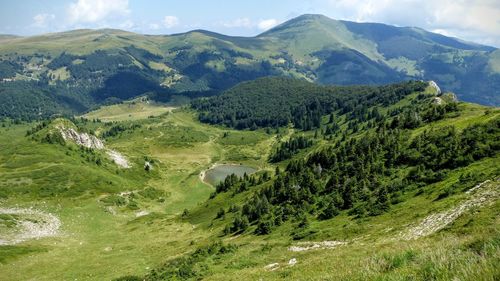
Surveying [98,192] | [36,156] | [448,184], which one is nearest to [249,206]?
[448,184]

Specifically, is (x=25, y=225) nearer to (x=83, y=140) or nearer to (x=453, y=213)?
(x=83, y=140)

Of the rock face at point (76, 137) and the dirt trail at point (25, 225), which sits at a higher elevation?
the rock face at point (76, 137)

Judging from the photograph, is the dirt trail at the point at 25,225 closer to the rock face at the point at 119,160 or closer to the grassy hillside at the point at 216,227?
the grassy hillside at the point at 216,227

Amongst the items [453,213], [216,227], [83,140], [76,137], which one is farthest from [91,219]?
[453,213]

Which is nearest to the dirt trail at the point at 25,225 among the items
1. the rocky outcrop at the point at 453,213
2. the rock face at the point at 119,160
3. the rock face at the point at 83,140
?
the rock face at the point at 119,160

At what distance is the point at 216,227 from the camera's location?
94625mm

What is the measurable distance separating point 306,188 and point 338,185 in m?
7.14

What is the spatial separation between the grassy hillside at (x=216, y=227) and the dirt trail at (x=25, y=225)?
1169 mm

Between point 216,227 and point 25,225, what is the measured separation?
165 ft

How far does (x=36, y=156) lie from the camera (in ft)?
521

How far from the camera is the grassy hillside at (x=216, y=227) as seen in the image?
1489cm

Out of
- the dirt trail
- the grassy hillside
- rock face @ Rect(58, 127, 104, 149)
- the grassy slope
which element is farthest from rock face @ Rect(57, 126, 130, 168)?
the dirt trail

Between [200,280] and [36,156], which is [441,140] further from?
[36,156]

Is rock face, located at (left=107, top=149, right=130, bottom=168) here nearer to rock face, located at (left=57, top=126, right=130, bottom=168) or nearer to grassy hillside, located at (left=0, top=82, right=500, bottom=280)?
rock face, located at (left=57, top=126, right=130, bottom=168)
